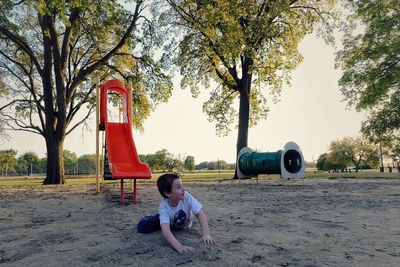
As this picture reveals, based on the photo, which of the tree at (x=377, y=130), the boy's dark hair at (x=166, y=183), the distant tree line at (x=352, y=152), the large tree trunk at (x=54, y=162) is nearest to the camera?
the boy's dark hair at (x=166, y=183)

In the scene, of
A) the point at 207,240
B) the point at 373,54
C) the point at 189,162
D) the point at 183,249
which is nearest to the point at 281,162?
the point at 207,240

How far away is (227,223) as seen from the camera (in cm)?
579

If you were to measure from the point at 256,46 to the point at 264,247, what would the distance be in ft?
53.4

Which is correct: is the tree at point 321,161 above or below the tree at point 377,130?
below

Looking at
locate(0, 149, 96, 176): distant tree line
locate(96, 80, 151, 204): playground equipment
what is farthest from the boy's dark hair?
locate(0, 149, 96, 176): distant tree line

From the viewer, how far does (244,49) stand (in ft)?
60.3

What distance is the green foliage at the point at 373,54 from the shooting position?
A: 84.2 feet

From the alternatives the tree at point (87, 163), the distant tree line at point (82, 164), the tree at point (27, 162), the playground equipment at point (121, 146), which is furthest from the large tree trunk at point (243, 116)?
the tree at point (87, 163)

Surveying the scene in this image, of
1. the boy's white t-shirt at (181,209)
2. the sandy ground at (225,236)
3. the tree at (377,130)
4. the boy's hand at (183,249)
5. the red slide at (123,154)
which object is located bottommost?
the sandy ground at (225,236)

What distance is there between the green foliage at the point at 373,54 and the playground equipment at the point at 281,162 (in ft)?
47.7

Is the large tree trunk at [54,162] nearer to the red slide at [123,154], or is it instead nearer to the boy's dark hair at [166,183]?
the red slide at [123,154]

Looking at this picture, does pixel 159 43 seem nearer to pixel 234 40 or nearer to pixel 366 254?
pixel 234 40

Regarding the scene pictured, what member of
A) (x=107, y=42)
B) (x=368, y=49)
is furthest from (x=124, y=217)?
(x=368, y=49)

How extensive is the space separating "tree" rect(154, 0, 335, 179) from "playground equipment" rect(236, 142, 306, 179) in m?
5.49
